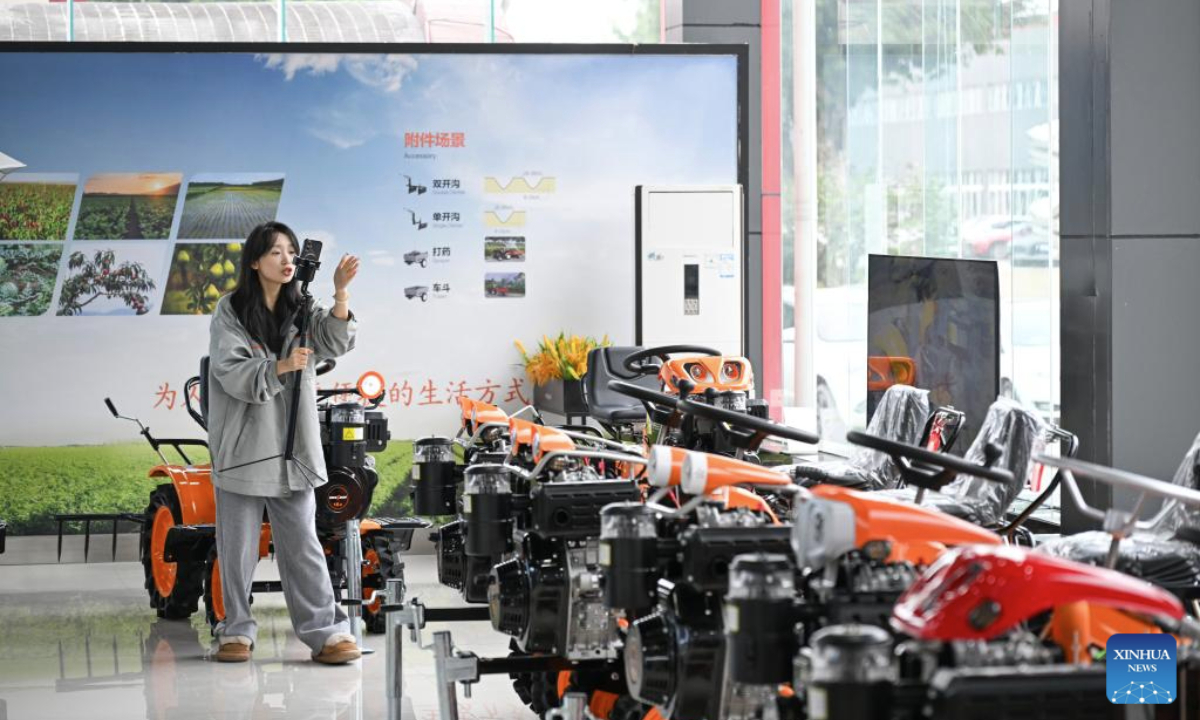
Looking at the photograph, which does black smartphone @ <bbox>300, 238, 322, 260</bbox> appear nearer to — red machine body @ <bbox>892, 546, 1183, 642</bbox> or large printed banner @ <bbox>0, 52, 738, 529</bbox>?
large printed banner @ <bbox>0, 52, 738, 529</bbox>

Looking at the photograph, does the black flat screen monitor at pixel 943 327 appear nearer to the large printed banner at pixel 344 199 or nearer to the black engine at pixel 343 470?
the black engine at pixel 343 470

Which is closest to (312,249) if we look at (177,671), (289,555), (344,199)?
(289,555)

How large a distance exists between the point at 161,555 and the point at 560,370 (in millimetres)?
2658

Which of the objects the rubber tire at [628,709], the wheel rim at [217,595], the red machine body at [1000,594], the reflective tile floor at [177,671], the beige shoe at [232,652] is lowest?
the reflective tile floor at [177,671]

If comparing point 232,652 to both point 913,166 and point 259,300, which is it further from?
point 913,166

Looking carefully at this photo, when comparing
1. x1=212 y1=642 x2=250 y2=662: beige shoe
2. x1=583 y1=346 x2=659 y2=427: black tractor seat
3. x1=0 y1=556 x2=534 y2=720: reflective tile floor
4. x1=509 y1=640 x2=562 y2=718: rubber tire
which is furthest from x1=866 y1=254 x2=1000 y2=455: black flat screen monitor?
x1=212 y1=642 x2=250 y2=662: beige shoe

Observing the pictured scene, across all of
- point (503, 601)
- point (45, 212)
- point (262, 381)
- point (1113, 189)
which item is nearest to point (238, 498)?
point (262, 381)

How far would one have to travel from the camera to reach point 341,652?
21.0 feet

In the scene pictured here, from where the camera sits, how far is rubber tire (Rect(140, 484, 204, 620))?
7391 mm

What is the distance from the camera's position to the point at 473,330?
383 inches

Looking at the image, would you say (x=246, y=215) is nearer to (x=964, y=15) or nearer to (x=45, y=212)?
(x=45, y=212)

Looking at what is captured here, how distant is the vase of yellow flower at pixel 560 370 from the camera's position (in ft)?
30.8

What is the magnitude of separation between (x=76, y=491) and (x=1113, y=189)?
19.8 ft

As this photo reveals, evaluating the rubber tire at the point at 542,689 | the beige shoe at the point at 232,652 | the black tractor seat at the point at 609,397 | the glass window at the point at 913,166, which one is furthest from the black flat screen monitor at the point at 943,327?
the beige shoe at the point at 232,652
